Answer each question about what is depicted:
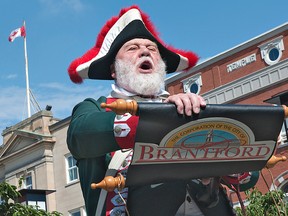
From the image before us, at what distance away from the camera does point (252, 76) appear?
19484 mm

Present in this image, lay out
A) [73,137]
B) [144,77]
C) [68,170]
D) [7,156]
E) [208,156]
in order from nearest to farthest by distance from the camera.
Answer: [208,156], [73,137], [144,77], [68,170], [7,156]

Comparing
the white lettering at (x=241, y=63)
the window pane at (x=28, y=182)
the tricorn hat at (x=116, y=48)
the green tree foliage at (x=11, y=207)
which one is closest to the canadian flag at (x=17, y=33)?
the window pane at (x=28, y=182)

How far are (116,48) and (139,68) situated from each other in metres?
0.18

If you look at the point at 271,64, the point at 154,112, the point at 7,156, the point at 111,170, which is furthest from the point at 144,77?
the point at 7,156

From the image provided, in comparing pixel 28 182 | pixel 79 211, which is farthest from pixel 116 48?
pixel 28 182

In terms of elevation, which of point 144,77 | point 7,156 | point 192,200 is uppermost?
point 7,156

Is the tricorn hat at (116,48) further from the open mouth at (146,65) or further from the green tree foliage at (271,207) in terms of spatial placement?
the green tree foliage at (271,207)

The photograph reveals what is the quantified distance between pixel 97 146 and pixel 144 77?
1.83 feet

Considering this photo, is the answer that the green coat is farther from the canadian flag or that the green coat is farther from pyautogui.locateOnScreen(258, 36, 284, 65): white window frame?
the canadian flag

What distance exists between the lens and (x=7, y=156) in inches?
989

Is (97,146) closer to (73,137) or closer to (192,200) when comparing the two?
(73,137)

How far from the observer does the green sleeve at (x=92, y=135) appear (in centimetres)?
243

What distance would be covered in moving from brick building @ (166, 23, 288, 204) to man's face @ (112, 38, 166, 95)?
14962 millimetres

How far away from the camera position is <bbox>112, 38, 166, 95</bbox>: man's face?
114 inches
